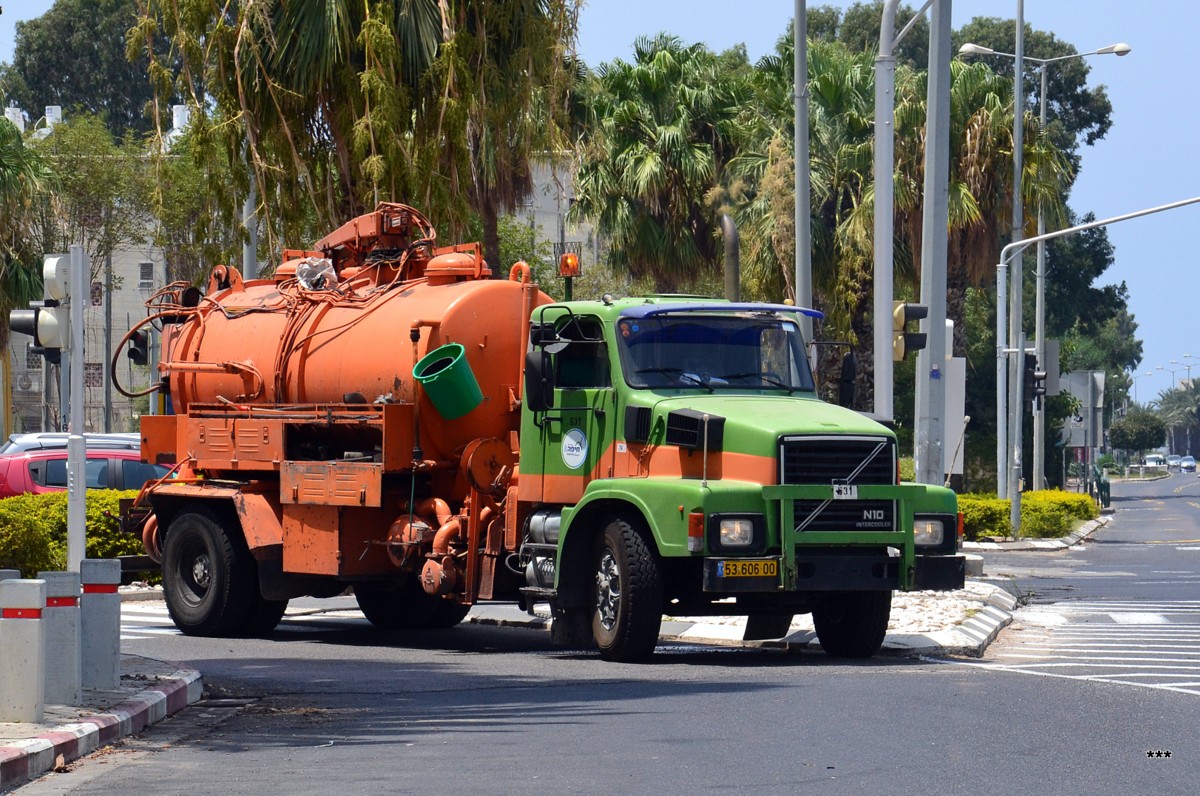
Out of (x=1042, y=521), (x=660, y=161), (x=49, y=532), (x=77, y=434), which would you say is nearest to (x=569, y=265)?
(x=77, y=434)

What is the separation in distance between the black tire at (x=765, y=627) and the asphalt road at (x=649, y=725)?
0.23 metres

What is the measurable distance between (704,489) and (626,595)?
1133 mm

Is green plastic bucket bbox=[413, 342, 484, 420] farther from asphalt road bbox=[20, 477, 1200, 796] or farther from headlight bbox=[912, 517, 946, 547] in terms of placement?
headlight bbox=[912, 517, 946, 547]

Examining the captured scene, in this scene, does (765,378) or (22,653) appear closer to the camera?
(22,653)

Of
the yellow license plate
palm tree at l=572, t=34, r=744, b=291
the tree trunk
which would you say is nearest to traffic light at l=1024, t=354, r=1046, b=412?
palm tree at l=572, t=34, r=744, b=291

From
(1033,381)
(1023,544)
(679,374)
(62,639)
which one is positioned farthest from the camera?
(1033,381)

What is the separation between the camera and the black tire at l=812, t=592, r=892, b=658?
49.4 feet

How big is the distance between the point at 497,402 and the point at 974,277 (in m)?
27.0

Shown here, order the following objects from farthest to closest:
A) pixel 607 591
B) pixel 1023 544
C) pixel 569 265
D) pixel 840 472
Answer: pixel 1023 544 → pixel 569 265 → pixel 607 591 → pixel 840 472

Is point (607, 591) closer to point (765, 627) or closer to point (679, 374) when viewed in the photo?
point (679, 374)

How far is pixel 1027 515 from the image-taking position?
4034 centimetres

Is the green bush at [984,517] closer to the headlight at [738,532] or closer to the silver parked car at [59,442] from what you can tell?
the silver parked car at [59,442]

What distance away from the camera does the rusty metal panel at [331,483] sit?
1633 centimetres

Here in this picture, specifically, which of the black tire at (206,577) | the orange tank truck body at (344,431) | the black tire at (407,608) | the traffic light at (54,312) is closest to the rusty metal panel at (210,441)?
the orange tank truck body at (344,431)
